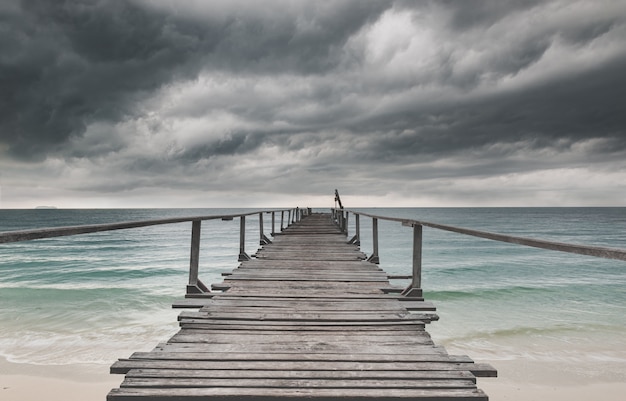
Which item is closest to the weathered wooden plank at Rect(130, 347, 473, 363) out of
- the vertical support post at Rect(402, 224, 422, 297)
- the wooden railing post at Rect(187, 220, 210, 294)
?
the vertical support post at Rect(402, 224, 422, 297)

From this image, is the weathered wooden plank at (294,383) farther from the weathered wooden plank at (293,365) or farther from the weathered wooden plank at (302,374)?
the weathered wooden plank at (293,365)

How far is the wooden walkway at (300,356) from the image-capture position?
2520 mm

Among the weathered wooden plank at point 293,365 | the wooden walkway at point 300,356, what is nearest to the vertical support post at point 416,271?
the wooden walkway at point 300,356

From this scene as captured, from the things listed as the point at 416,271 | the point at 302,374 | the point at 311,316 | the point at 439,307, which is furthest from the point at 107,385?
the point at 439,307

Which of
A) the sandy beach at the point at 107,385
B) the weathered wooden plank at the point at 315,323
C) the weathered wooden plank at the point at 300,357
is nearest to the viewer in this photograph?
the weathered wooden plank at the point at 300,357

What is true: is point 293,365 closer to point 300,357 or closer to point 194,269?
point 300,357

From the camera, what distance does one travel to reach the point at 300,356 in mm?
3090

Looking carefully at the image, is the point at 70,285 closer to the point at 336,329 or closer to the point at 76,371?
the point at 76,371

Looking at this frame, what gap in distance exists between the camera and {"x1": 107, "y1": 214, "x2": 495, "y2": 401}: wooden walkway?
2.52 metres

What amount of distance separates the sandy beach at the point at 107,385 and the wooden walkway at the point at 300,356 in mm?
4379

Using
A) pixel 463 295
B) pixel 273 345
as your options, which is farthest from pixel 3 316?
pixel 463 295

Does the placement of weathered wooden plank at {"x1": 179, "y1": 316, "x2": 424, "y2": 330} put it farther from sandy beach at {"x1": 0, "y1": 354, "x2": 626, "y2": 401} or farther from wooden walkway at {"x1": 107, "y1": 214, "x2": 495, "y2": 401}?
sandy beach at {"x1": 0, "y1": 354, "x2": 626, "y2": 401}

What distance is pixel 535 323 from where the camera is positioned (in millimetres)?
12680

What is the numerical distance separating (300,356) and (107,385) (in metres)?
6.64
